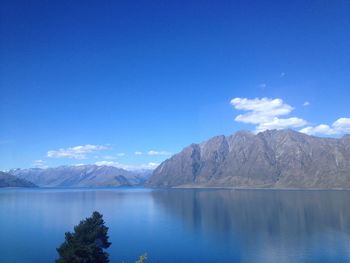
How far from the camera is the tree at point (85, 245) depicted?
59.1m

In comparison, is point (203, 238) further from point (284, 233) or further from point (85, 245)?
point (85, 245)

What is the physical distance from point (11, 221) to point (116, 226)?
53107 mm

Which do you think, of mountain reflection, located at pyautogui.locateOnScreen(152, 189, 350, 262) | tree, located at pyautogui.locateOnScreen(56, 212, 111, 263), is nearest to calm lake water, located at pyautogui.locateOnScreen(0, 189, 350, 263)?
mountain reflection, located at pyautogui.locateOnScreen(152, 189, 350, 262)

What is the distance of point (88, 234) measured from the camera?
2630 inches

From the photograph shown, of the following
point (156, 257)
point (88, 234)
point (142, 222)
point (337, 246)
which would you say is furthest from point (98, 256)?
point (142, 222)

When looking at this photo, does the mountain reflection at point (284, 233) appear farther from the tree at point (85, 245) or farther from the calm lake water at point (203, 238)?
the tree at point (85, 245)

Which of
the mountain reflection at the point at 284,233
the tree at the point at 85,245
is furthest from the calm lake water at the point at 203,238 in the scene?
the tree at the point at 85,245

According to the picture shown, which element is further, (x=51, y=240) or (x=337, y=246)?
(x=51, y=240)

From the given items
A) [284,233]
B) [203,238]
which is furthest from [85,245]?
[284,233]

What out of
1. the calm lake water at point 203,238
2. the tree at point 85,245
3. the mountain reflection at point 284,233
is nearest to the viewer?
the tree at point 85,245

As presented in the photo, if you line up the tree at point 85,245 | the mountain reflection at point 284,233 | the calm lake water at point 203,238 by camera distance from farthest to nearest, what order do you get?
1. the mountain reflection at point 284,233
2. the calm lake water at point 203,238
3. the tree at point 85,245

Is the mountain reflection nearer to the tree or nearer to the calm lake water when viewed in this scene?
the calm lake water

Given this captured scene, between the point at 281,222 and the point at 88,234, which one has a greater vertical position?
the point at 88,234

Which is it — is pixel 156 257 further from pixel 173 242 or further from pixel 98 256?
pixel 98 256
